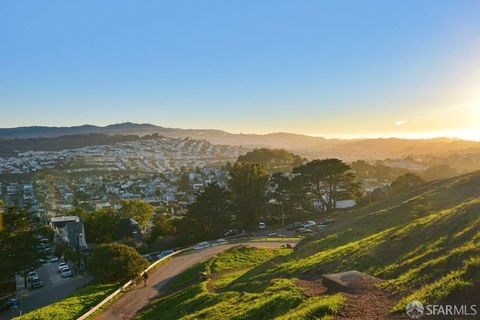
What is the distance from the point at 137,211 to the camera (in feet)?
189

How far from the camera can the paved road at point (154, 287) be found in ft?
66.2

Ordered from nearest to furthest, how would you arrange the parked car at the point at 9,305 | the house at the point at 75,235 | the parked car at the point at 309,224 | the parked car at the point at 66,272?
1. the parked car at the point at 9,305
2. the parked car at the point at 66,272
3. the parked car at the point at 309,224
4. the house at the point at 75,235

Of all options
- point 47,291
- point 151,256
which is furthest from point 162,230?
point 47,291

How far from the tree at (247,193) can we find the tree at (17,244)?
886 inches

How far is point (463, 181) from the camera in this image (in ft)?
94.5

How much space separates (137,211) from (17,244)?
23.0m

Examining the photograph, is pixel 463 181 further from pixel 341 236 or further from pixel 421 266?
pixel 421 266

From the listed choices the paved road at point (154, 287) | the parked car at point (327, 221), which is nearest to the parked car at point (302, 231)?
the parked car at point (327, 221)

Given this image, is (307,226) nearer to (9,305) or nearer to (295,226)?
(295,226)

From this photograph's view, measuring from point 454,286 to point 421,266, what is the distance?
10.3 feet

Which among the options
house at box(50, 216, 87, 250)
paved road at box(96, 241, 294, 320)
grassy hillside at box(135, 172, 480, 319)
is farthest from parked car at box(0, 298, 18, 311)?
grassy hillside at box(135, 172, 480, 319)

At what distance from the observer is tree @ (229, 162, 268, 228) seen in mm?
48531

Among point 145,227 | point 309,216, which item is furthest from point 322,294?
point 145,227

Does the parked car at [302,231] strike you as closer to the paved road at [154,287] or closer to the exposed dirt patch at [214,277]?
the paved road at [154,287]
